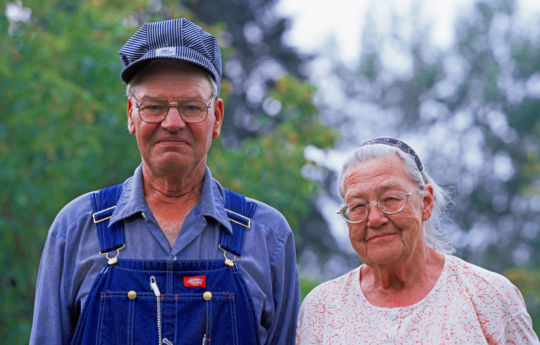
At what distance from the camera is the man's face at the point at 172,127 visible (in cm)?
304

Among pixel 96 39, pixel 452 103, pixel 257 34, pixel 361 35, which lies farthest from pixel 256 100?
pixel 96 39

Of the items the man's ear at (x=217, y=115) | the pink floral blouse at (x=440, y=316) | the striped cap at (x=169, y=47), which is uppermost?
the striped cap at (x=169, y=47)

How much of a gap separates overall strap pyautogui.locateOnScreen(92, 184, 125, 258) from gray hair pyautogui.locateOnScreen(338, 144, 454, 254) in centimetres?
99

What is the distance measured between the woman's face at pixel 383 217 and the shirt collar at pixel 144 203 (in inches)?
22.3

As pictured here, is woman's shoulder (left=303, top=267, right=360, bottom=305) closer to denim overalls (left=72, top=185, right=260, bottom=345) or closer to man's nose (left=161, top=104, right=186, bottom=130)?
denim overalls (left=72, top=185, right=260, bottom=345)

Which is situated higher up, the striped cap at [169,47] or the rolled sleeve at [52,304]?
the striped cap at [169,47]

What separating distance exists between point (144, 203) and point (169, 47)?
0.68 metres

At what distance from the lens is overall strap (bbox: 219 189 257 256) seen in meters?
3.12

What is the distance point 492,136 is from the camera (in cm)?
2306

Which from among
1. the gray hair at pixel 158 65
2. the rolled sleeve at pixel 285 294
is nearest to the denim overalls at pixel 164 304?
the rolled sleeve at pixel 285 294

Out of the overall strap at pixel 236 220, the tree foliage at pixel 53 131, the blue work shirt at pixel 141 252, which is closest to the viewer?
the blue work shirt at pixel 141 252

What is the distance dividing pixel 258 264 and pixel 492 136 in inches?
835

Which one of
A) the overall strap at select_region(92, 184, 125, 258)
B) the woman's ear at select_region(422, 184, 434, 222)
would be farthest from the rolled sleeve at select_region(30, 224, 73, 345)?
the woman's ear at select_region(422, 184, 434, 222)

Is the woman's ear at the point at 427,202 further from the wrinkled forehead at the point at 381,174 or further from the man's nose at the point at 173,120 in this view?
the man's nose at the point at 173,120
